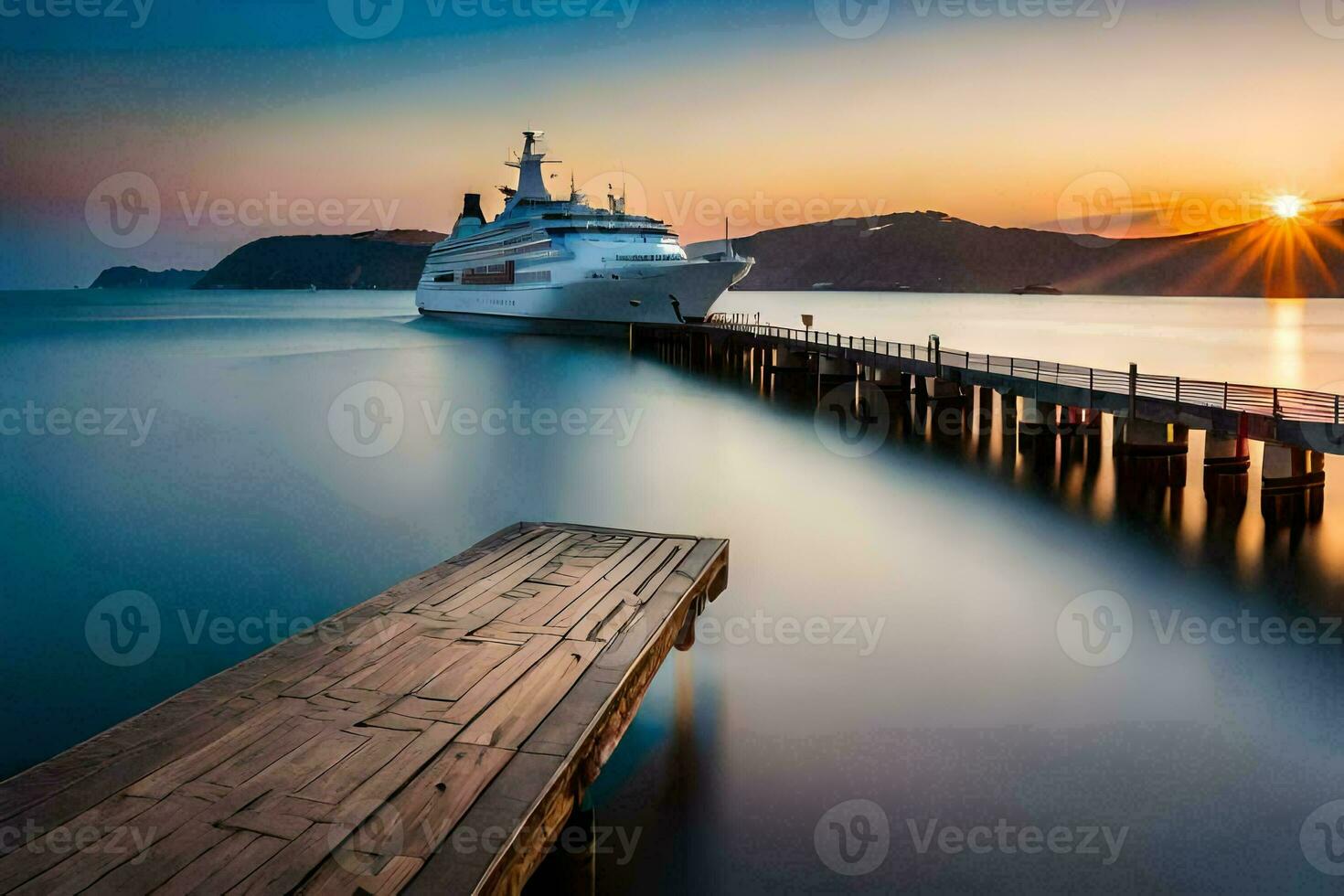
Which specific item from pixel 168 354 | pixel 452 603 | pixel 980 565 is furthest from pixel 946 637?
pixel 168 354

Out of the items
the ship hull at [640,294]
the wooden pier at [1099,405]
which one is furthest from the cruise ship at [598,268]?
the wooden pier at [1099,405]

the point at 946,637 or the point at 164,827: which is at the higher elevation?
the point at 164,827

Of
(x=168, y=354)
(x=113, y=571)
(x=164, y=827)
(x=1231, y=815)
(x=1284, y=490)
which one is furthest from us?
(x=168, y=354)

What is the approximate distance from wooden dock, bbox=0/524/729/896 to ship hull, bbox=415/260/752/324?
4968cm

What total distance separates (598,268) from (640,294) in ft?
10.7

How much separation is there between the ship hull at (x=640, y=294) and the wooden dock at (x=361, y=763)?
163 ft

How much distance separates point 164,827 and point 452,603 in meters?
2.95

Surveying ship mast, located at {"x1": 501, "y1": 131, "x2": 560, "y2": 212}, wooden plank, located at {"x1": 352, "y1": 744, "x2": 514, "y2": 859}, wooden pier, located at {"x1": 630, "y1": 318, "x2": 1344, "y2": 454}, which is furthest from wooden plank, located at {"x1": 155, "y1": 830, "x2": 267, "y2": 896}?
ship mast, located at {"x1": 501, "y1": 131, "x2": 560, "y2": 212}

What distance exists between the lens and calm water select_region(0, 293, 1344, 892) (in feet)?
21.2

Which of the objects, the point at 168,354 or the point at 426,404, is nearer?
the point at 426,404

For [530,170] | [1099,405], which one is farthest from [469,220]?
[1099,405]

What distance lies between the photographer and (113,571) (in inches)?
546

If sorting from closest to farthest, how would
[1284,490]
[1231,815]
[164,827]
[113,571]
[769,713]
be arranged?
1. [164,827]
2. [1231,815]
3. [769,713]
4. [113,571]
5. [1284,490]

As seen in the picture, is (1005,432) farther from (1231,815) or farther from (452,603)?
(452,603)
